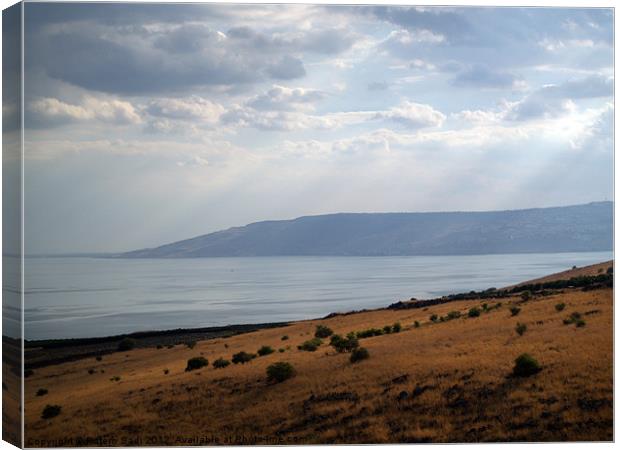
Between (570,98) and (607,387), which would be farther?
(570,98)

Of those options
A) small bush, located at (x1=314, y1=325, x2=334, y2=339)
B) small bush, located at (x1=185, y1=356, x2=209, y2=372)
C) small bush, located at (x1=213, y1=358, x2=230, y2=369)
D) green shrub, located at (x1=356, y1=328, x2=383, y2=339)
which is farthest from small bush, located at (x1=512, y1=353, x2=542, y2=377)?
small bush, located at (x1=185, y1=356, x2=209, y2=372)

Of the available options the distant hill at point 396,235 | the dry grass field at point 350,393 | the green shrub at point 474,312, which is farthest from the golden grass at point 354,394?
the distant hill at point 396,235

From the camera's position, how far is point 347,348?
43.6 ft

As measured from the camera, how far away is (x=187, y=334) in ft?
43.4

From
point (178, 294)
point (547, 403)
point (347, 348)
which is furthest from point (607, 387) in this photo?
point (178, 294)

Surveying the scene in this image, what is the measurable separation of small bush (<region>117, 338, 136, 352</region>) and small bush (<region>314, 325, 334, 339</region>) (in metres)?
3.21

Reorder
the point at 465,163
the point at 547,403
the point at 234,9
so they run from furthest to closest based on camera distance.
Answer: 1. the point at 465,163
2. the point at 234,9
3. the point at 547,403

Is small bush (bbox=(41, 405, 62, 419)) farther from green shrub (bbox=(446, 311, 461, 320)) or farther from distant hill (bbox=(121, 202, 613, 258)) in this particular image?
green shrub (bbox=(446, 311, 461, 320))

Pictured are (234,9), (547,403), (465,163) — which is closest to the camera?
(547,403)

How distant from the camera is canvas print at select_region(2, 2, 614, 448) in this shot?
12.0m

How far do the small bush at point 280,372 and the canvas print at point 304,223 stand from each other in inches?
6.9

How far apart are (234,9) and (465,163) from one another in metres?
4.76

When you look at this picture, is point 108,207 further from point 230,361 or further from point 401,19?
point 401,19

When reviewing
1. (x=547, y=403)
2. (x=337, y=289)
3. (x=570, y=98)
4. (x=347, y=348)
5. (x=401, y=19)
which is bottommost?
(x=547, y=403)
